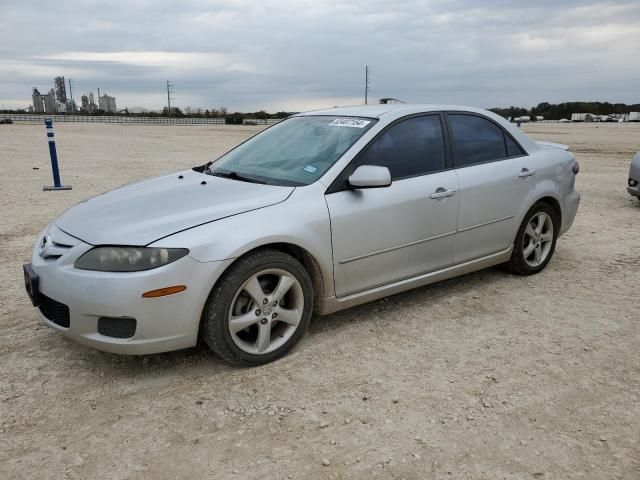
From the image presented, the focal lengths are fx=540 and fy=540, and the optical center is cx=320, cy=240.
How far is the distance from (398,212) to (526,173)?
1543mm

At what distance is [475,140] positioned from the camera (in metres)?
4.43

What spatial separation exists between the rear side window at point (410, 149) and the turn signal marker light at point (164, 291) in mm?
1457

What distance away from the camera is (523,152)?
4.75 meters

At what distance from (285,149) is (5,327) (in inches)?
94.1

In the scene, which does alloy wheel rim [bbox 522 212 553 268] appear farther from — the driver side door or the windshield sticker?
the windshield sticker

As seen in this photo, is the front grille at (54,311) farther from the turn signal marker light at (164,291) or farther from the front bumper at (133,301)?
the turn signal marker light at (164,291)

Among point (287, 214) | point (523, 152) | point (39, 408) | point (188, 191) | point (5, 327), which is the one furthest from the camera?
point (523, 152)

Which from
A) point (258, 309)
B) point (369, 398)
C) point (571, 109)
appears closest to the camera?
point (369, 398)

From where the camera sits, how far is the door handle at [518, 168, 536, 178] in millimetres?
4574

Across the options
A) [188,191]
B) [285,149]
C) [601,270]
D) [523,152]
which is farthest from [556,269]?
[188,191]

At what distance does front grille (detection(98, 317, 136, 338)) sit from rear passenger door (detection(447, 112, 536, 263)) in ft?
8.06

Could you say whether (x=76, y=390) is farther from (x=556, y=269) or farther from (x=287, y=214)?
(x=556, y=269)

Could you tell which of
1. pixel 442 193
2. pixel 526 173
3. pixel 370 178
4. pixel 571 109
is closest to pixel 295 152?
pixel 370 178

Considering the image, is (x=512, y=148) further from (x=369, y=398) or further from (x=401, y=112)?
(x=369, y=398)
